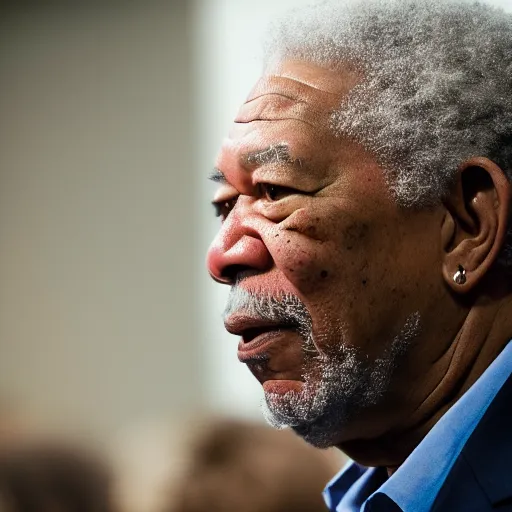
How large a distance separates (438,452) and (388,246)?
0.30m

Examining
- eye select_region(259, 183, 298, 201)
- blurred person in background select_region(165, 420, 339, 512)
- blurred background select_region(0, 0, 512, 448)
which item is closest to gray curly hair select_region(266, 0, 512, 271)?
eye select_region(259, 183, 298, 201)

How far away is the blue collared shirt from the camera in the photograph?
140 cm

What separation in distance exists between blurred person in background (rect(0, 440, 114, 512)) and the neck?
4.66 feet

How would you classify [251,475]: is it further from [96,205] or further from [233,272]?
[96,205]

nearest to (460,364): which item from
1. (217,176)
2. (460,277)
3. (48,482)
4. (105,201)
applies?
(460,277)

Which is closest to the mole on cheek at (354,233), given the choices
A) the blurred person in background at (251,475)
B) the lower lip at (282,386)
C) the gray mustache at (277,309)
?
the gray mustache at (277,309)

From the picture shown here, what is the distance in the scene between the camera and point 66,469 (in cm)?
279

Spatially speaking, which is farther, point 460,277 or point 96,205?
point 96,205

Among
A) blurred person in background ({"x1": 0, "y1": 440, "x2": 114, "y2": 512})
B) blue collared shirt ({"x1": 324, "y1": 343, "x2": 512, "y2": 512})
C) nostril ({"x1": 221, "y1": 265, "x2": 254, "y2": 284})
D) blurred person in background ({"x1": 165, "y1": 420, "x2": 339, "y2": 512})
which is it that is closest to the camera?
blue collared shirt ({"x1": 324, "y1": 343, "x2": 512, "y2": 512})

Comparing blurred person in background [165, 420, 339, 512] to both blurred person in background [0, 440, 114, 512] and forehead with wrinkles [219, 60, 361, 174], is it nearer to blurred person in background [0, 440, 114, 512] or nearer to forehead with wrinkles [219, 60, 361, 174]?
blurred person in background [0, 440, 114, 512]

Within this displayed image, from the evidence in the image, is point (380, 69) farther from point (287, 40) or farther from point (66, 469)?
point (66, 469)

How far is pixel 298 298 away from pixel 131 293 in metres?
2.93

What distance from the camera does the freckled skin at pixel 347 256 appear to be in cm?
144

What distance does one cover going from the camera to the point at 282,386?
4.84ft
